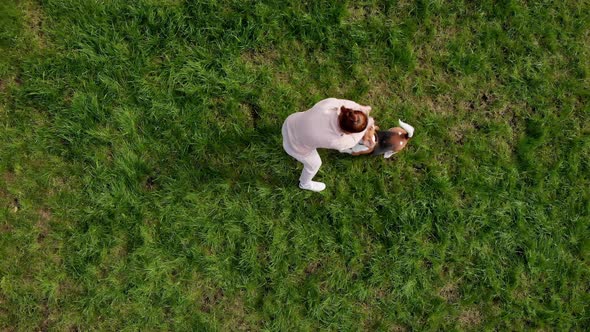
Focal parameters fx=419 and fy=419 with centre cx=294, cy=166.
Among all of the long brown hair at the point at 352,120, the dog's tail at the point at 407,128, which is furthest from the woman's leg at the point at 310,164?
the dog's tail at the point at 407,128

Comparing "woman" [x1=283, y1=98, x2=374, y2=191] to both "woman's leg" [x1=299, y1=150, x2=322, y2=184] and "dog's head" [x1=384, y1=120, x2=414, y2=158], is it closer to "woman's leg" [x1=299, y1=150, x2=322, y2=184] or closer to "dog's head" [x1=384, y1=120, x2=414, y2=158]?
"woman's leg" [x1=299, y1=150, x2=322, y2=184]

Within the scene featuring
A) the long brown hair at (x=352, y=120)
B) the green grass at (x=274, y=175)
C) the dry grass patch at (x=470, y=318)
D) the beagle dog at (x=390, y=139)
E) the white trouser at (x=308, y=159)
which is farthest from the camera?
the dry grass patch at (x=470, y=318)

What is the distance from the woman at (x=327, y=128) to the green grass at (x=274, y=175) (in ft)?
2.73

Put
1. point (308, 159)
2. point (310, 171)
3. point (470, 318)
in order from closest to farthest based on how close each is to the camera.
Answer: point (308, 159) < point (310, 171) < point (470, 318)

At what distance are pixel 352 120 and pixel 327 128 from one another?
0.22m

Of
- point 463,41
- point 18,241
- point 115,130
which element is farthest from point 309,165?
point 18,241

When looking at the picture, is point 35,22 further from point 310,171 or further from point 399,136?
point 399,136

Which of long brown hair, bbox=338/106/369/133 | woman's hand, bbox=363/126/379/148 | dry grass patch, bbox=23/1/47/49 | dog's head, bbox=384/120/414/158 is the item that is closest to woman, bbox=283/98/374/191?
long brown hair, bbox=338/106/369/133

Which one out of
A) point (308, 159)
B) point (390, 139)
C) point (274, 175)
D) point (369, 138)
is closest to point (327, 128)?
point (308, 159)

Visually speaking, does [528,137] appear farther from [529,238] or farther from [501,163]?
[529,238]

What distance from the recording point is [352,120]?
252 cm

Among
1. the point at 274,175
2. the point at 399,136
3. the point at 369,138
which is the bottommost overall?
the point at 274,175

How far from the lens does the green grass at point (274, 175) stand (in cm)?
374

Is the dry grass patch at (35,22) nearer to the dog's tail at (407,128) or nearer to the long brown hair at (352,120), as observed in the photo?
the long brown hair at (352,120)
